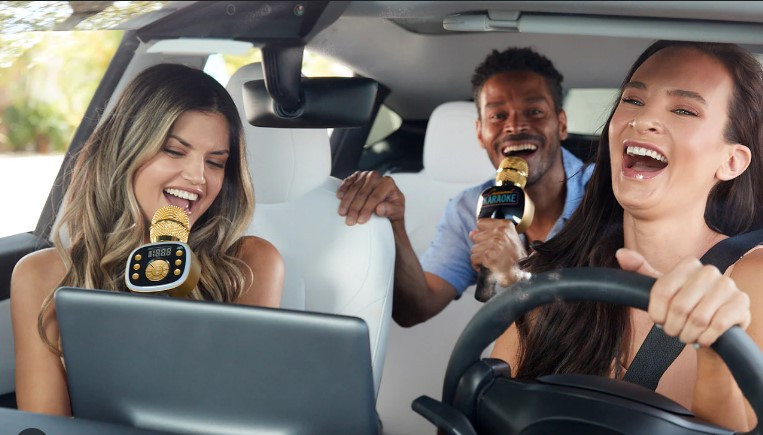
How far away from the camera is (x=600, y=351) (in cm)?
150

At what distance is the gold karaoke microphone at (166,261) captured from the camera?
1333 millimetres

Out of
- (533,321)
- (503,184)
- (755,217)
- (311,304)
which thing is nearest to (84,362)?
(311,304)

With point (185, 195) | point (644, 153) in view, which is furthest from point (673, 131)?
point (185, 195)

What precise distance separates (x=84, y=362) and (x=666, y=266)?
28.7 inches

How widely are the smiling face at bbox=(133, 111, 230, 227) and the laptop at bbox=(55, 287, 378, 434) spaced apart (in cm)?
24

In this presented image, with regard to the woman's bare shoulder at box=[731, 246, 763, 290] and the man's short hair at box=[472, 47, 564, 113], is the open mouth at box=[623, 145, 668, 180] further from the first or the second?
the man's short hair at box=[472, 47, 564, 113]

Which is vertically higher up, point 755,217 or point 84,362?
point 755,217

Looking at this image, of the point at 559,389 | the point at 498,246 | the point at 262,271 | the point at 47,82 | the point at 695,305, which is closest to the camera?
the point at 695,305

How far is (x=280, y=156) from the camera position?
60.9 inches

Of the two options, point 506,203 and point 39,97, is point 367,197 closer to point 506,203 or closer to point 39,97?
point 506,203

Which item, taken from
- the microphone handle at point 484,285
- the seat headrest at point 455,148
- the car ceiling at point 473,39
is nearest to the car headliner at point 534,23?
the car ceiling at point 473,39

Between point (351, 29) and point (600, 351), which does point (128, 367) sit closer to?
point (351, 29)

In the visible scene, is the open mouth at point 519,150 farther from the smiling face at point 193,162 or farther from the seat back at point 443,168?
the smiling face at point 193,162

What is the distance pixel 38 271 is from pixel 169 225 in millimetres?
209
